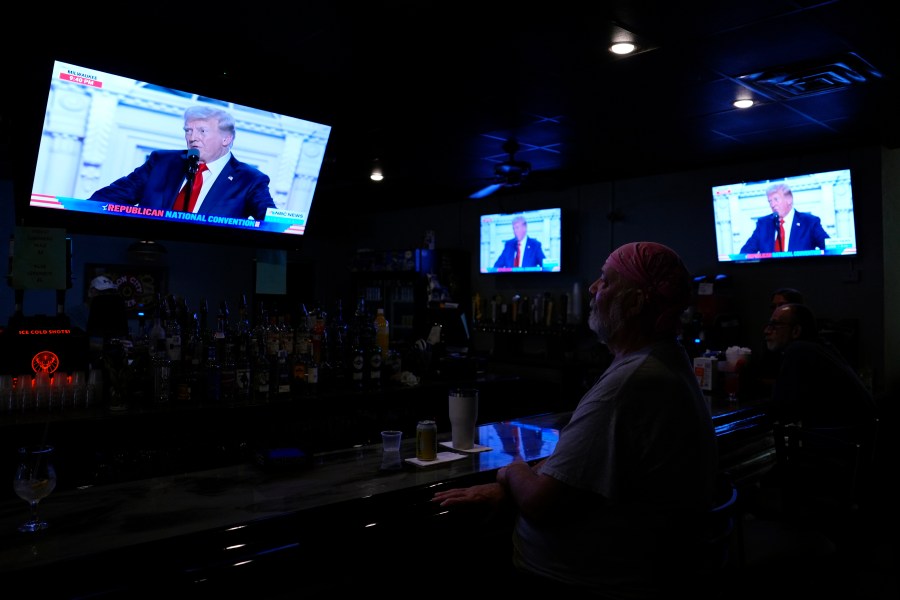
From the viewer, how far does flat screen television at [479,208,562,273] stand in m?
6.82

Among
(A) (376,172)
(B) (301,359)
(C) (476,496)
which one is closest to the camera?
(C) (476,496)

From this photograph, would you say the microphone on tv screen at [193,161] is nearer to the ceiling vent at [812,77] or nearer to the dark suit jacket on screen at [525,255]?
the ceiling vent at [812,77]

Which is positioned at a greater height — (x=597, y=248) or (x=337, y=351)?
(x=597, y=248)

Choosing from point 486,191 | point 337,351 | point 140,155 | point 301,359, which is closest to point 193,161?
point 140,155

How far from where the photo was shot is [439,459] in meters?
2.19

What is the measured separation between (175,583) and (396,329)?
693 cm

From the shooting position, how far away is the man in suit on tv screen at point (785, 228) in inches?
205

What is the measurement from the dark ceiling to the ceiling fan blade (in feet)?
4.74

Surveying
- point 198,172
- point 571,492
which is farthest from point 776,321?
point 198,172

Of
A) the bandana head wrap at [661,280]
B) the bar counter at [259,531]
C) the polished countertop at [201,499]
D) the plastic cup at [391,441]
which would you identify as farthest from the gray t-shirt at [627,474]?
the plastic cup at [391,441]

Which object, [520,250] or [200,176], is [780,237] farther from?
[200,176]

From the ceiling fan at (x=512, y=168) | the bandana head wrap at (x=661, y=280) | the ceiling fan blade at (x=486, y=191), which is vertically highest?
the ceiling fan blade at (x=486, y=191)

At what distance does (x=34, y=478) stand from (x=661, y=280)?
1.57 meters

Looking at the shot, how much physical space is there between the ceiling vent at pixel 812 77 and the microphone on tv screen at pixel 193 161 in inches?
118
